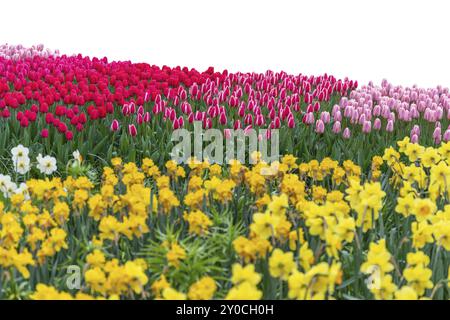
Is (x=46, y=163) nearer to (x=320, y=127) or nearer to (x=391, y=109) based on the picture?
(x=320, y=127)

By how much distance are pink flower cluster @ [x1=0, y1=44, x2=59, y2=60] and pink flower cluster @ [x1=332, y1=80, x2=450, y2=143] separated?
7.03 meters

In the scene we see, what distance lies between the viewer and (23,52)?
15.1 meters

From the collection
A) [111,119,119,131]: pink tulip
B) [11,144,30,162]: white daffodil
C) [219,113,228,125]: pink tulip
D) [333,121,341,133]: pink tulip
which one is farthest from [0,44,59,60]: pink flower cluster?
[11,144,30,162]: white daffodil

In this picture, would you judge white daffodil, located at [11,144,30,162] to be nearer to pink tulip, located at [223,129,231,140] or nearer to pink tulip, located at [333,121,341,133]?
pink tulip, located at [223,129,231,140]

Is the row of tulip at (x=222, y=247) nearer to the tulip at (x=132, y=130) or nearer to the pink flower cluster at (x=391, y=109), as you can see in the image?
the tulip at (x=132, y=130)

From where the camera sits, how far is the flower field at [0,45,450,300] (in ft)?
13.8

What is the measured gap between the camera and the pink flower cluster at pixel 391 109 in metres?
9.16

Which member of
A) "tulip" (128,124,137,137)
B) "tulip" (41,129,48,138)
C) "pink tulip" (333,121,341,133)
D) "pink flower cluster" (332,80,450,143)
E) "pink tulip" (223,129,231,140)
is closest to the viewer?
"tulip" (41,129,48,138)

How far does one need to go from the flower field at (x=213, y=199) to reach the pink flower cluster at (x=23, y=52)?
2449 mm

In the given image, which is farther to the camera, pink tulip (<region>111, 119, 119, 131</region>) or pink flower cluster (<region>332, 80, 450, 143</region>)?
pink flower cluster (<region>332, 80, 450, 143</region>)

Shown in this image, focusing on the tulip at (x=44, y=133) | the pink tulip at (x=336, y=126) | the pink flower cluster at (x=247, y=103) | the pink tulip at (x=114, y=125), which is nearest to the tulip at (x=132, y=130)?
the pink flower cluster at (x=247, y=103)

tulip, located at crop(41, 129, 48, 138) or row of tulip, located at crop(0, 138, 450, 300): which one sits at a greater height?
tulip, located at crop(41, 129, 48, 138)
